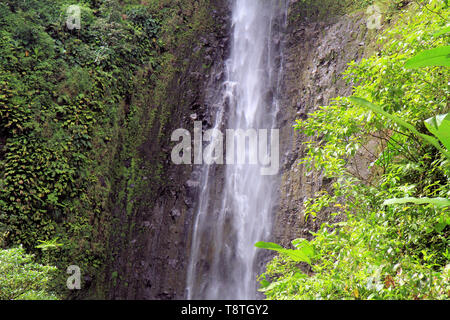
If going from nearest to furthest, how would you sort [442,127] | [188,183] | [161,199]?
[442,127], [161,199], [188,183]

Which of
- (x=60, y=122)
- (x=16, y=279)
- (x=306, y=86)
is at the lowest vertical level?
(x=16, y=279)

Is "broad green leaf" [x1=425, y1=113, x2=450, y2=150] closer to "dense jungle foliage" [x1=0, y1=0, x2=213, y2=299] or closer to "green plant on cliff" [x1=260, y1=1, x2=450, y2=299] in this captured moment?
"green plant on cliff" [x1=260, y1=1, x2=450, y2=299]

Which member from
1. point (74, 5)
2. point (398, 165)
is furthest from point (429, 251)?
point (74, 5)

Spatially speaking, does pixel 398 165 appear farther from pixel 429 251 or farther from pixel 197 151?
pixel 197 151

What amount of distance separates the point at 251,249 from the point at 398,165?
5.42 metres

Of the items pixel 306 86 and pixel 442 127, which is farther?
pixel 306 86

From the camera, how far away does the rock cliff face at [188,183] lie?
7.37m

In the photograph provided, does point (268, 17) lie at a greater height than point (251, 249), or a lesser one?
greater

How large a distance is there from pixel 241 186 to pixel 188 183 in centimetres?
140

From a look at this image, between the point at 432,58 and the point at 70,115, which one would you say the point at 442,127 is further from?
the point at 70,115

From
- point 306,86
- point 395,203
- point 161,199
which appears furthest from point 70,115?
point 395,203

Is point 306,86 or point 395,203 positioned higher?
point 306,86

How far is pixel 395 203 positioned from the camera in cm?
251

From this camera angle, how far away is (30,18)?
784 cm
